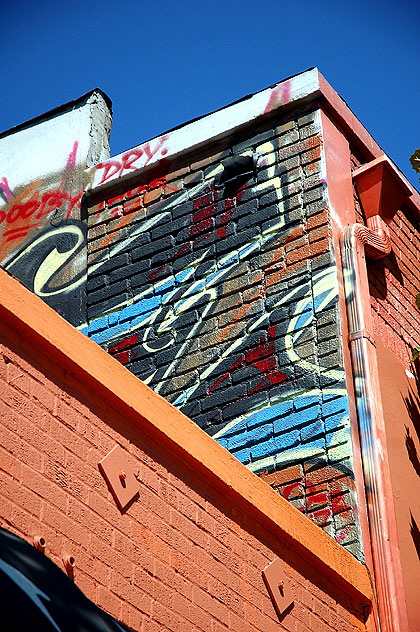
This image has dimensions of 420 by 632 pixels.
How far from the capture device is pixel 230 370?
7.84 m

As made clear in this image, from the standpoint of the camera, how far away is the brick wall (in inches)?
284

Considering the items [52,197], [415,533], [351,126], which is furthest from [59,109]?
[415,533]

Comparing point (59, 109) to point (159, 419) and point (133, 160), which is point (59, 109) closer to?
point (133, 160)

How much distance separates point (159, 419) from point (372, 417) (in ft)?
7.59

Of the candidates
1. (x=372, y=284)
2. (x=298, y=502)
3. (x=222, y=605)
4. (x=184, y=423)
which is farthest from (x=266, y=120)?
(x=222, y=605)

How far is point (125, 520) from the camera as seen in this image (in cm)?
480

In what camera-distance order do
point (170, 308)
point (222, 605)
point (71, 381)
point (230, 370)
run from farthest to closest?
1. point (170, 308)
2. point (230, 370)
3. point (222, 605)
4. point (71, 381)

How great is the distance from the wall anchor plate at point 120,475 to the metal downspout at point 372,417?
84.4 inches

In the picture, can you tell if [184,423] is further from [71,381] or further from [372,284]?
[372,284]

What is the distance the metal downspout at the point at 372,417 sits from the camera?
20.8ft

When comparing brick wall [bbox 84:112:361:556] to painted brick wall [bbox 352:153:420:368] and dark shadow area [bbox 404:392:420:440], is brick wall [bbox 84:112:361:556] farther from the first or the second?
dark shadow area [bbox 404:392:420:440]

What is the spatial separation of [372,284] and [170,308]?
5.23ft

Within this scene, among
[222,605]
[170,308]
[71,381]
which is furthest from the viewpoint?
[170,308]

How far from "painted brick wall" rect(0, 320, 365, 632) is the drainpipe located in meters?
0.82
